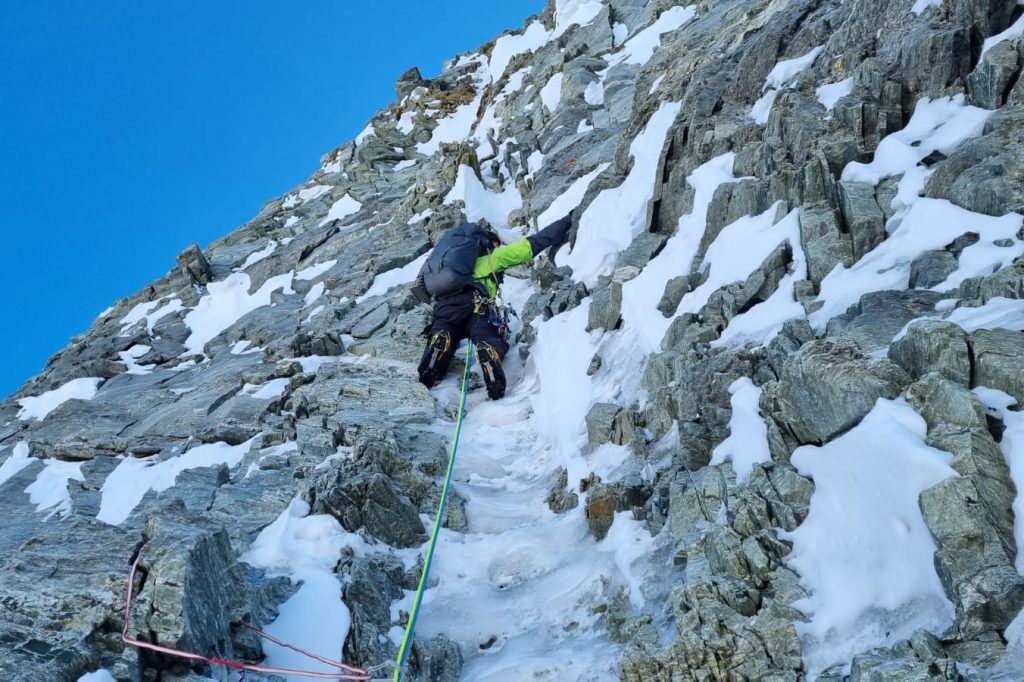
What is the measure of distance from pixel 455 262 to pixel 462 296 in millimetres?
563

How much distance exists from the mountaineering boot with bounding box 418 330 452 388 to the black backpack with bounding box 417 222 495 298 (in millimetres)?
691

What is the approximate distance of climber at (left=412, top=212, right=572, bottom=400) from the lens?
11.2 m

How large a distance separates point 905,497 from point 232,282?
22.3 metres

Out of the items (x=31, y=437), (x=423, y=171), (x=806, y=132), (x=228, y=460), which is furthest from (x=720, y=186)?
(x=423, y=171)

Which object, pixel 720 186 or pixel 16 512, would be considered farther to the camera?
pixel 16 512

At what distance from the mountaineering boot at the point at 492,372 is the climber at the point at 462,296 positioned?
36 mm

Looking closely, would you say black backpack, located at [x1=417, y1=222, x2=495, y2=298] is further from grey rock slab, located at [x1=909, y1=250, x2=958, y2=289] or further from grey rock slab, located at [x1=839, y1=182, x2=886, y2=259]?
grey rock slab, located at [x1=909, y1=250, x2=958, y2=289]

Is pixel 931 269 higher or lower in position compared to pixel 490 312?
lower

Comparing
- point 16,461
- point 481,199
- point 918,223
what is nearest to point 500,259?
point 918,223

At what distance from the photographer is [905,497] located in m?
4.18

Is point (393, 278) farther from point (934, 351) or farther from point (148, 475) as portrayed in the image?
point (934, 351)

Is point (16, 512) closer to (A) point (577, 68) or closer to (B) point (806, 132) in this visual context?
(B) point (806, 132)

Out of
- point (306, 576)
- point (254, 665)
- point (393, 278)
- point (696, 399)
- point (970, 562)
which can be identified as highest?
point (393, 278)

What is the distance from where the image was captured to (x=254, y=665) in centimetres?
496
